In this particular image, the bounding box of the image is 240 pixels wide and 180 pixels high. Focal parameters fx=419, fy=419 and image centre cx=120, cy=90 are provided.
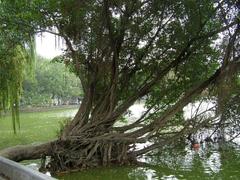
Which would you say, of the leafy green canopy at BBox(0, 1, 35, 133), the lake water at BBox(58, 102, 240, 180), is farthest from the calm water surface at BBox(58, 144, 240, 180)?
the leafy green canopy at BBox(0, 1, 35, 133)

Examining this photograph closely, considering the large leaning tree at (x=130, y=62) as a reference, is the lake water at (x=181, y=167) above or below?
below

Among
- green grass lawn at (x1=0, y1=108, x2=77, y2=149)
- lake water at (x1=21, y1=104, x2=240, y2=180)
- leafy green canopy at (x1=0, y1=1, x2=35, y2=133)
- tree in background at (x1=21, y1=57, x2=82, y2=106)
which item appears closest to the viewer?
lake water at (x1=21, y1=104, x2=240, y2=180)

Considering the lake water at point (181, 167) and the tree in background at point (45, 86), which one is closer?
the lake water at point (181, 167)

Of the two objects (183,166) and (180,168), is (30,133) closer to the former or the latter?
(183,166)

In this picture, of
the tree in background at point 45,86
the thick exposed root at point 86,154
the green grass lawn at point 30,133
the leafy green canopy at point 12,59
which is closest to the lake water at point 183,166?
the thick exposed root at point 86,154

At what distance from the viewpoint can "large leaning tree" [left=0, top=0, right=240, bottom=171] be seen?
11469 mm

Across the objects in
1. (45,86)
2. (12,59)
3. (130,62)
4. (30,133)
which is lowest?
(30,133)

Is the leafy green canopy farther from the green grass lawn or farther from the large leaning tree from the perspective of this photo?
the green grass lawn

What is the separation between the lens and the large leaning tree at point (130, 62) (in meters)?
11.5

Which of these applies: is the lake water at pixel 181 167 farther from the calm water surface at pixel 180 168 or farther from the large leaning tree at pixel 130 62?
the large leaning tree at pixel 130 62

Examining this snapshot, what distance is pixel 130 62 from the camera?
13.8 metres

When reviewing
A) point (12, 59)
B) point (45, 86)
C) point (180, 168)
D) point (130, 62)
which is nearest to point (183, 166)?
point (180, 168)

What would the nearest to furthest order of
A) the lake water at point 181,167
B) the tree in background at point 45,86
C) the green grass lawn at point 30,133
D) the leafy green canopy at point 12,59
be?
the lake water at point 181,167
the leafy green canopy at point 12,59
the green grass lawn at point 30,133
the tree in background at point 45,86

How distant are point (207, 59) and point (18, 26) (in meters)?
5.98
